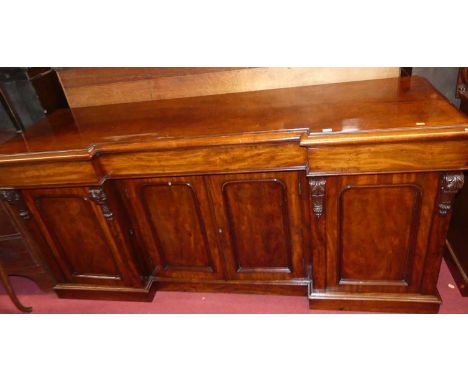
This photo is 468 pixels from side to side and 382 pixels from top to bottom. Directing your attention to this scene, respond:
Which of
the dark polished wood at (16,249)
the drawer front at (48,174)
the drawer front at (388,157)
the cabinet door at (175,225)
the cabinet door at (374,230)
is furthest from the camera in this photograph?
the dark polished wood at (16,249)

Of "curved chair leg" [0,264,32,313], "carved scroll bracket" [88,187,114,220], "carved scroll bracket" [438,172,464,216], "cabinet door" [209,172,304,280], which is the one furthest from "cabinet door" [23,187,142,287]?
"carved scroll bracket" [438,172,464,216]

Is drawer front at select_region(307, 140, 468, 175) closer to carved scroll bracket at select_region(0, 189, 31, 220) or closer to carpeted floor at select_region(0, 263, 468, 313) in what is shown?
carpeted floor at select_region(0, 263, 468, 313)

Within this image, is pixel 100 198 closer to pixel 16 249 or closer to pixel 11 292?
pixel 16 249

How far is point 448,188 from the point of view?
1.31m

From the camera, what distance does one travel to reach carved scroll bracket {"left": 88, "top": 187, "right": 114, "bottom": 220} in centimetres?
159

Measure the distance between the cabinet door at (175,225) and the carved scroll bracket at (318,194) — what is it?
0.47 meters

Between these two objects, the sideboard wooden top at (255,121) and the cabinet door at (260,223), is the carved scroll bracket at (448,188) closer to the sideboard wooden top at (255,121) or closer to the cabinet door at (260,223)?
the sideboard wooden top at (255,121)

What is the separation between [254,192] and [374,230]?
1.74 feet

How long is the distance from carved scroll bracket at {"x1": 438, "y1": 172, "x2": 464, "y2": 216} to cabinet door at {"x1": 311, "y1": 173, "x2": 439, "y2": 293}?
23 millimetres

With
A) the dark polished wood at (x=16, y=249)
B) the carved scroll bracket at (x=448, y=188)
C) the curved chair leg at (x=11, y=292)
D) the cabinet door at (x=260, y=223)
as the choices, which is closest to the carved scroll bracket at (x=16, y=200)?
the dark polished wood at (x=16, y=249)

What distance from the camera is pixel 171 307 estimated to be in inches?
73.7

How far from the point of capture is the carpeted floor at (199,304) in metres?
1.75

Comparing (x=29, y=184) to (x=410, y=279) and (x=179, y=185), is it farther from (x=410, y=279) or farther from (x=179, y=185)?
(x=410, y=279)

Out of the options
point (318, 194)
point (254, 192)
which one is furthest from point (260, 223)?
point (318, 194)
